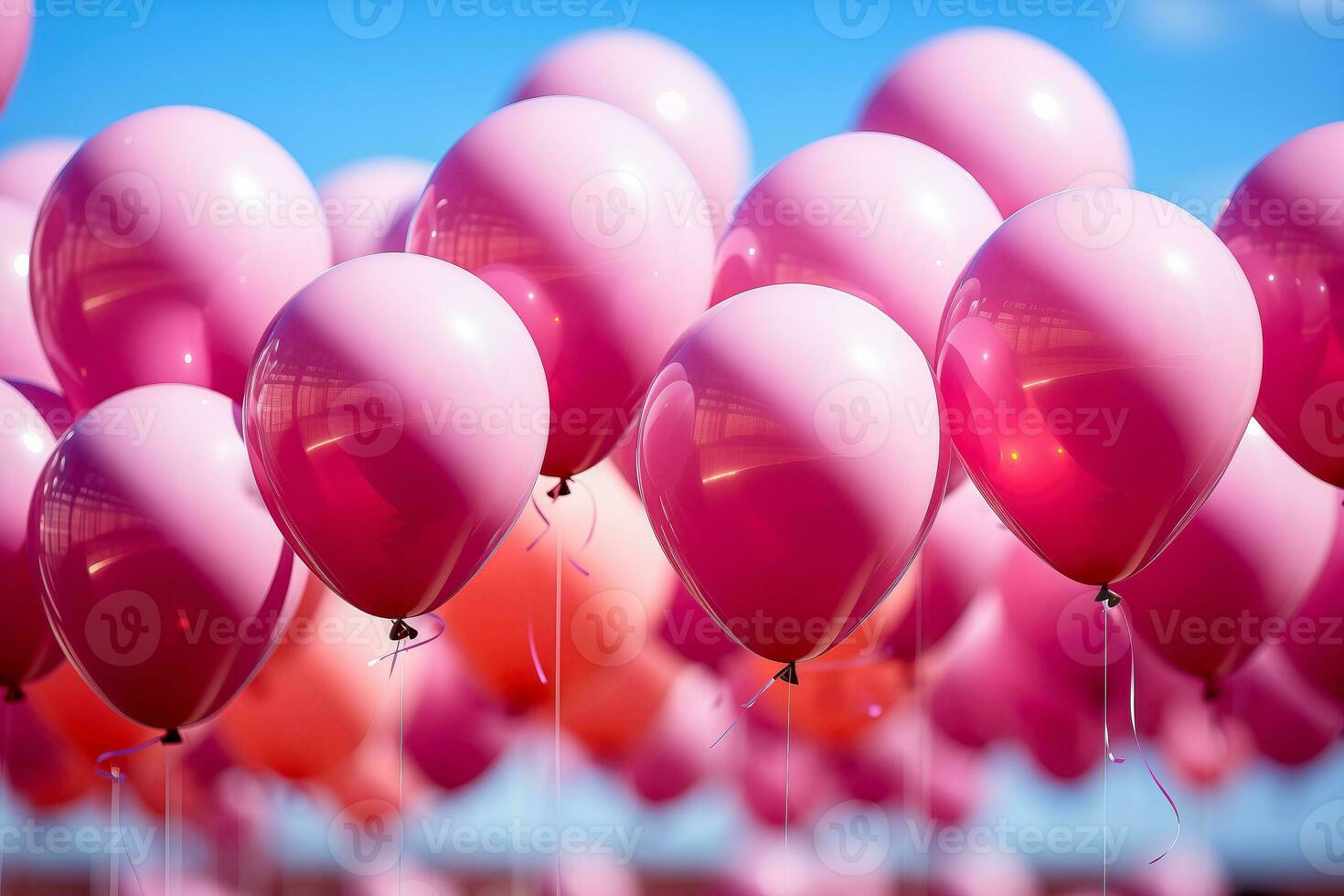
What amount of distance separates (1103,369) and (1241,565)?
111 cm

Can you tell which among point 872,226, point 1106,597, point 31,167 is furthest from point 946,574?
point 31,167

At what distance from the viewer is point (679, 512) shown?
246 cm

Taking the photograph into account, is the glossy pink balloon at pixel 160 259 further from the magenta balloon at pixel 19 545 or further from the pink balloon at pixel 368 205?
the pink balloon at pixel 368 205

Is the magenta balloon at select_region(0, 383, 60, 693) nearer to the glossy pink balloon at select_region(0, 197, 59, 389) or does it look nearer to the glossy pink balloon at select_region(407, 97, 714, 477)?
the glossy pink balloon at select_region(0, 197, 59, 389)

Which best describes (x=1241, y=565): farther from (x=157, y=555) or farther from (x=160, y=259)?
(x=160, y=259)

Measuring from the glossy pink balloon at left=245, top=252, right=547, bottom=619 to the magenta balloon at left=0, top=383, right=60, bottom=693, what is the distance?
889 mm

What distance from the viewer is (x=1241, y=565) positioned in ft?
10.6

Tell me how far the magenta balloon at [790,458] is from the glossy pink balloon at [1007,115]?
3.59 feet

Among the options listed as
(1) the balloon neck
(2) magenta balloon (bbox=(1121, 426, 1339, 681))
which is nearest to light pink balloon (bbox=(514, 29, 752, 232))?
(2) magenta balloon (bbox=(1121, 426, 1339, 681))

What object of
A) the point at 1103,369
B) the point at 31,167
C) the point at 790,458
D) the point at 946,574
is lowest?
the point at 946,574

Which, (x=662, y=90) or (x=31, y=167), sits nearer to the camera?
(x=662, y=90)

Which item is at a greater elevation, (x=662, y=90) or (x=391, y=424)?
(x=662, y=90)

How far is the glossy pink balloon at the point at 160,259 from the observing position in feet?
9.73

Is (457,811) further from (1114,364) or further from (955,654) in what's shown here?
(1114,364)
